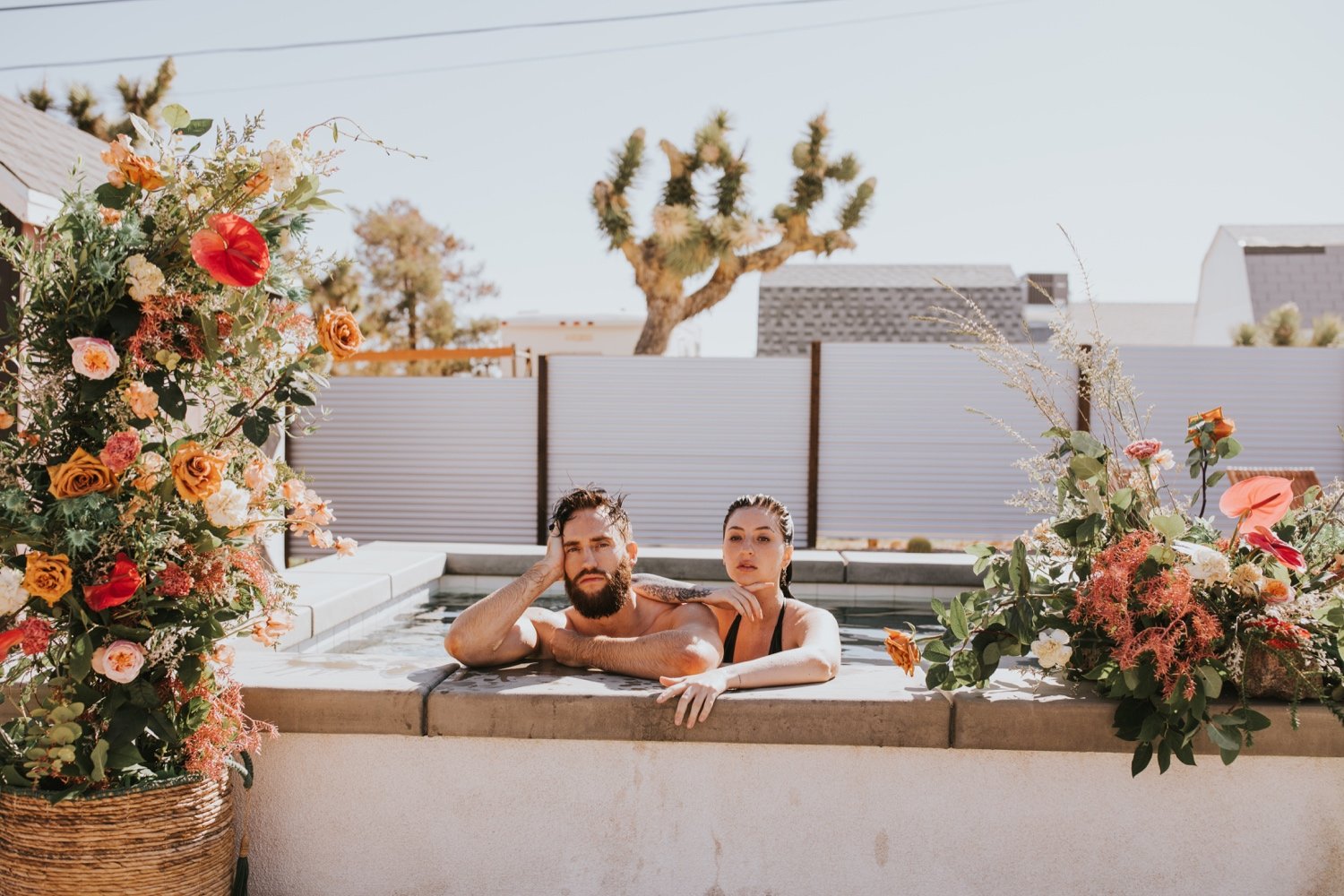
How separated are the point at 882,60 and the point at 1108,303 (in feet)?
64.1

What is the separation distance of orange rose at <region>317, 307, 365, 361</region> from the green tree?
1429 cm

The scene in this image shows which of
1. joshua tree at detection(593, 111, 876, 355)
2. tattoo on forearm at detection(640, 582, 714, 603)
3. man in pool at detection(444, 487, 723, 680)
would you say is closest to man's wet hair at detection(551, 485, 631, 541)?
man in pool at detection(444, 487, 723, 680)

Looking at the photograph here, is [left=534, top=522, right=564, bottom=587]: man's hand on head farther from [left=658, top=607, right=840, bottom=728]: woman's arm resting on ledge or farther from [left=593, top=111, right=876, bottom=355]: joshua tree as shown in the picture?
[left=593, top=111, right=876, bottom=355]: joshua tree

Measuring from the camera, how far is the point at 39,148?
24.3 ft

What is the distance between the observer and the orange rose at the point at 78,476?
82.1 inches

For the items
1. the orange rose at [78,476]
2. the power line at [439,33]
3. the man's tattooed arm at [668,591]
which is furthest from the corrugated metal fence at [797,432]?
the orange rose at [78,476]

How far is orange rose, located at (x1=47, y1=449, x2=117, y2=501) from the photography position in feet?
6.84

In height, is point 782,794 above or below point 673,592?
below

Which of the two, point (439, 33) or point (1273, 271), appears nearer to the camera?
point (439, 33)

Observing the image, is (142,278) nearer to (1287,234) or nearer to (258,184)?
(258,184)

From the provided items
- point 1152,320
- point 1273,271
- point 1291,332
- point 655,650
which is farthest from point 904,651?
point 1152,320

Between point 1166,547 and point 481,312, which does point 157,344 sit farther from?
point 481,312

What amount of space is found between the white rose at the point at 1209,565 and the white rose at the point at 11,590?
2.56 meters

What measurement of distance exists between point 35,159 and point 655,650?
21.1ft
